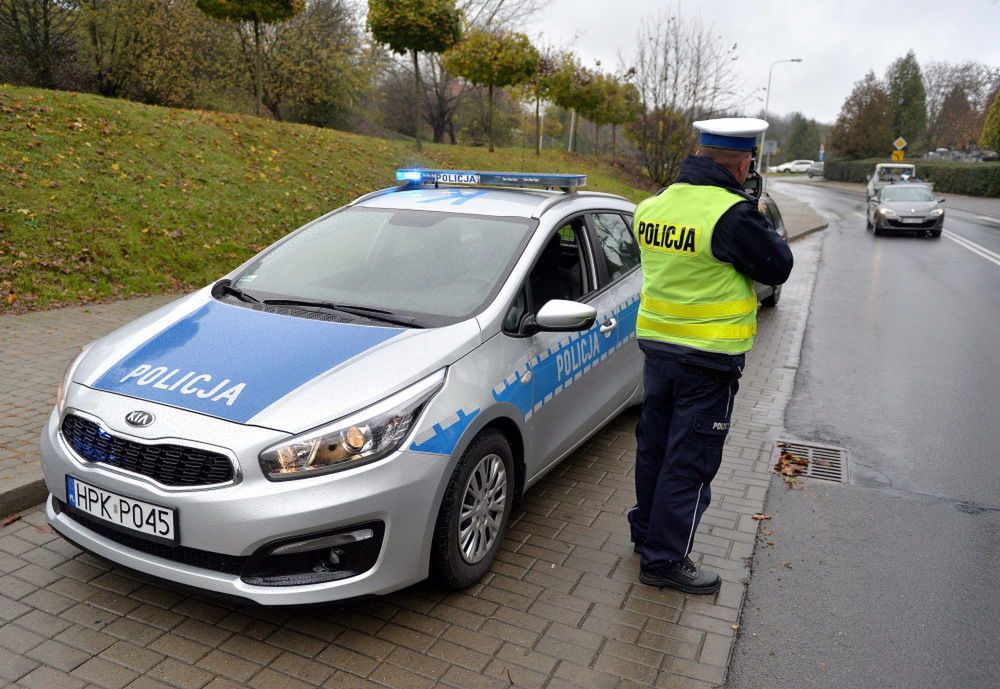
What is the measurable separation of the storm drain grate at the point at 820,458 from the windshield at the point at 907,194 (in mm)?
19140

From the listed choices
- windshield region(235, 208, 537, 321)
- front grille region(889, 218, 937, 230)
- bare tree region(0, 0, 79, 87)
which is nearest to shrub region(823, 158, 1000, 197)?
front grille region(889, 218, 937, 230)

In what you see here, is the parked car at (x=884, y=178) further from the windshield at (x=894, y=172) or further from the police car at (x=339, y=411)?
the police car at (x=339, y=411)

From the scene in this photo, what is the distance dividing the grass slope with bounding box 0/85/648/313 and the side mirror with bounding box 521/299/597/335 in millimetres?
6210

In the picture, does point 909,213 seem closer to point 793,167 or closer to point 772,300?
point 772,300

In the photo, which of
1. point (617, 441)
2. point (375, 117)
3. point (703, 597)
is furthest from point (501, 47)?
point (703, 597)

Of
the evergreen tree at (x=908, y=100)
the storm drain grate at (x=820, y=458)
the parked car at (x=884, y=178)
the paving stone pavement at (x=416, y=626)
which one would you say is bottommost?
the paving stone pavement at (x=416, y=626)

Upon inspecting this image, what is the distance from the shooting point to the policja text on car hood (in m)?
3.00

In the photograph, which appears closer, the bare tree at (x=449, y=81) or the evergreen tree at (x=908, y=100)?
the bare tree at (x=449, y=81)

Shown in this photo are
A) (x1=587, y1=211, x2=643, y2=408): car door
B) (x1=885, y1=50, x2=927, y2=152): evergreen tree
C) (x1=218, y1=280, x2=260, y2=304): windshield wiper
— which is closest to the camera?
(x1=218, y1=280, x2=260, y2=304): windshield wiper

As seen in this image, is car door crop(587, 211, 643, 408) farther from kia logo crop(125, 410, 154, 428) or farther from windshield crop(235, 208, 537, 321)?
kia logo crop(125, 410, 154, 428)

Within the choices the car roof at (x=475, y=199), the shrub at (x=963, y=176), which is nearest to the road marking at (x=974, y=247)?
the car roof at (x=475, y=199)

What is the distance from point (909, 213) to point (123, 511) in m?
22.1

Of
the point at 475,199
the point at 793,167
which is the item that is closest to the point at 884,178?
the point at 475,199

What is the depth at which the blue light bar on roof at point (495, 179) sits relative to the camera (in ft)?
16.3
